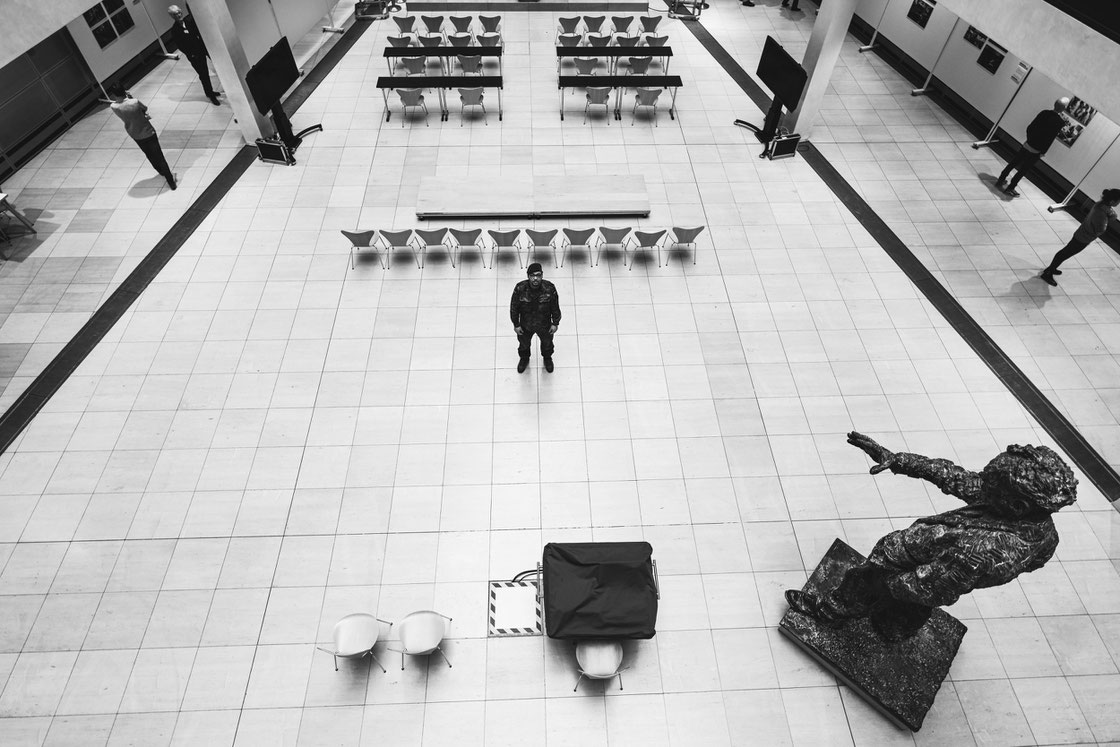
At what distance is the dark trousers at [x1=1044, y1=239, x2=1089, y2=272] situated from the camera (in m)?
8.38

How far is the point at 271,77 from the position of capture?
992 centimetres

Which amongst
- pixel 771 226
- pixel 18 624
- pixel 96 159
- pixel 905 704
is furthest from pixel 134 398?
pixel 771 226

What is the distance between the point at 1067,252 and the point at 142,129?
14.2 meters

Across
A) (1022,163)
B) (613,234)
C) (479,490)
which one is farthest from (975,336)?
(479,490)

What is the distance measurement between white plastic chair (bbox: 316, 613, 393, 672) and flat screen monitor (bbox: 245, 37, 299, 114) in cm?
873

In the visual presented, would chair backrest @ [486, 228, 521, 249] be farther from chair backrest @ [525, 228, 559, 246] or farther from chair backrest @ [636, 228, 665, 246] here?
chair backrest @ [636, 228, 665, 246]

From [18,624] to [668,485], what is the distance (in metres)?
6.66

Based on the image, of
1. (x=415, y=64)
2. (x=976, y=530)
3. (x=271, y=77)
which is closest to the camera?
(x=976, y=530)

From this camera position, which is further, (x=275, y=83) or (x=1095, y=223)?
(x=275, y=83)

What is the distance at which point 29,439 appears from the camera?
6895mm

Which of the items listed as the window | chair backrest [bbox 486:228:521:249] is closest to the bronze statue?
chair backrest [bbox 486:228:521:249]

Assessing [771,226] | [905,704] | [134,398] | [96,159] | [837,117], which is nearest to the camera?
[905,704]

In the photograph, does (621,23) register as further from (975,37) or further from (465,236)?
(465,236)

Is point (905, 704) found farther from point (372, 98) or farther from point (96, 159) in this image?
point (96, 159)
